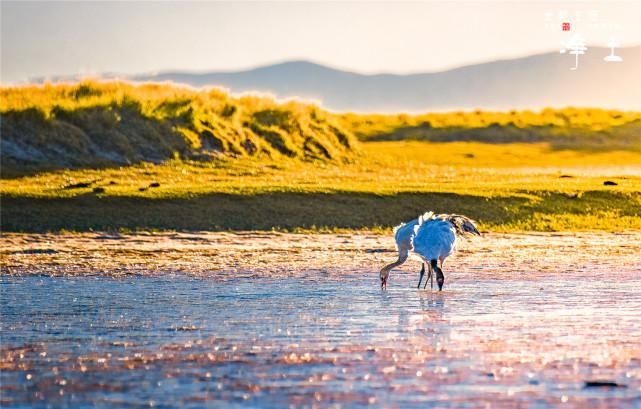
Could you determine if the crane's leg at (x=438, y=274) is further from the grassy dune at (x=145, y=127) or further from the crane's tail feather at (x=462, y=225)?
the grassy dune at (x=145, y=127)

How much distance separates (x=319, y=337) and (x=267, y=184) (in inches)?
633

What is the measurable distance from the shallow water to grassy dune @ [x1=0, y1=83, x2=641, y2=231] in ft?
18.9

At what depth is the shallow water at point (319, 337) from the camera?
893cm

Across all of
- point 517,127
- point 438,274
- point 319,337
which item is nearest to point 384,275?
Answer: point 438,274

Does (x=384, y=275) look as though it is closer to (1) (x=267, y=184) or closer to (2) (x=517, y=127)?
(1) (x=267, y=184)

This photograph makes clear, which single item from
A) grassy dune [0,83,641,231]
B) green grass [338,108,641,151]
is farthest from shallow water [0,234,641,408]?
green grass [338,108,641,151]

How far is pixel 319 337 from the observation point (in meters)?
11.2

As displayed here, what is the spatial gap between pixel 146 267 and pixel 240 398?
353 inches

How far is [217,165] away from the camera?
32.9m

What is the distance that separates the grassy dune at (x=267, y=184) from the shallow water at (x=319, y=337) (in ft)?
18.9

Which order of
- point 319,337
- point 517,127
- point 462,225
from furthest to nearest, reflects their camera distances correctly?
point 517,127 → point 462,225 → point 319,337

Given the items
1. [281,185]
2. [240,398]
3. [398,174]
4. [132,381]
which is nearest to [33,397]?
[132,381]

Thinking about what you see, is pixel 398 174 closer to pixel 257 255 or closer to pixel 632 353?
pixel 257 255

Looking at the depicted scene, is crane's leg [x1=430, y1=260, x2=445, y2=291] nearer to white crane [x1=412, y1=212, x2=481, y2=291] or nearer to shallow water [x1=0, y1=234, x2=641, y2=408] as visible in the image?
white crane [x1=412, y1=212, x2=481, y2=291]
